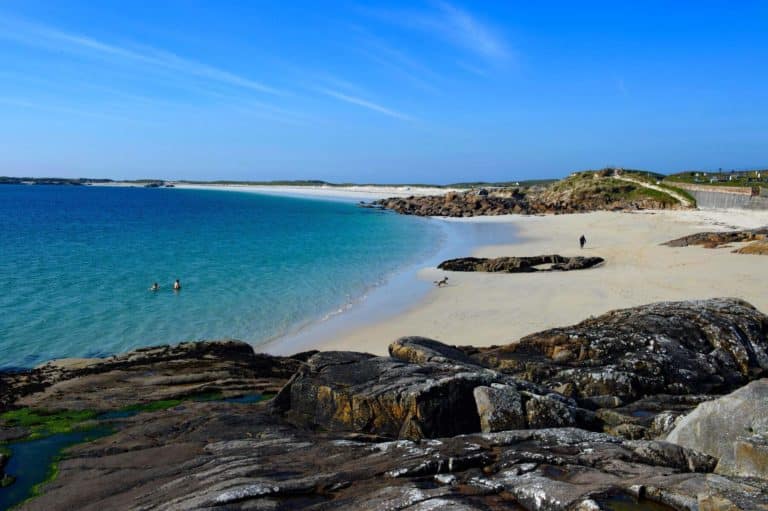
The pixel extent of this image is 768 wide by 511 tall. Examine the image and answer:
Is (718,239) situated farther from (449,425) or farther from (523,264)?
(449,425)

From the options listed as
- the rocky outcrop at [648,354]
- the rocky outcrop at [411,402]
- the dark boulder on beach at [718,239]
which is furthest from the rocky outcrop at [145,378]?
the dark boulder on beach at [718,239]

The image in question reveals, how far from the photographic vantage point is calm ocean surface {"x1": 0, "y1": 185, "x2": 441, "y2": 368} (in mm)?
23719

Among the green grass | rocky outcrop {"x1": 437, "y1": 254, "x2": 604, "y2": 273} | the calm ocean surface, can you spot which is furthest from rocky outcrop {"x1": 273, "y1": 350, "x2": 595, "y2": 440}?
rocky outcrop {"x1": 437, "y1": 254, "x2": 604, "y2": 273}

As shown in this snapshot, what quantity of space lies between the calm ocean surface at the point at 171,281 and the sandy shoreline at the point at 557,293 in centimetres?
513

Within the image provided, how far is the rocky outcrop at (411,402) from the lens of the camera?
29.4 ft

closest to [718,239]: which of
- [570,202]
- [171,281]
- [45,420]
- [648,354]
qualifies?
[648,354]

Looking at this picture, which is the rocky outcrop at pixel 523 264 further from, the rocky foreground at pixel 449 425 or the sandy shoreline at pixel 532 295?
the rocky foreground at pixel 449 425

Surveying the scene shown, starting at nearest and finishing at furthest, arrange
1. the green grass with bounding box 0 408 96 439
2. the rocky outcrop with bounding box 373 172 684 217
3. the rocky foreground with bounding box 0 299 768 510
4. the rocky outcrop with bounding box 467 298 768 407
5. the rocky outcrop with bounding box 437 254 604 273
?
the rocky foreground with bounding box 0 299 768 510, the green grass with bounding box 0 408 96 439, the rocky outcrop with bounding box 467 298 768 407, the rocky outcrop with bounding box 437 254 604 273, the rocky outcrop with bounding box 373 172 684 217

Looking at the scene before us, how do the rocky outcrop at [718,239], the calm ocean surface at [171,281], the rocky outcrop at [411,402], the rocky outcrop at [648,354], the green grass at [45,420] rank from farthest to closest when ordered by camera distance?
the rocky outcrop at [718,239]
the calm ocean surface at [171,281]
the rocky outcrop at [648,354]
the green grass at [45,420]
the rocky outcrop at [411,402]

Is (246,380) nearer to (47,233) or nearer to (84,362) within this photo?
(84,362)

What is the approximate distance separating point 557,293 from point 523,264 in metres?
8.99

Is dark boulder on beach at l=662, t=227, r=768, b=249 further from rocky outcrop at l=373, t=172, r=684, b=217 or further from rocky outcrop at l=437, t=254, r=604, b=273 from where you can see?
rocky outcrop at l=373, t=172, r=684, b=217

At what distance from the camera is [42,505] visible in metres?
8.15

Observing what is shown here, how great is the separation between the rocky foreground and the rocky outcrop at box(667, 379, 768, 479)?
0.02 metres
